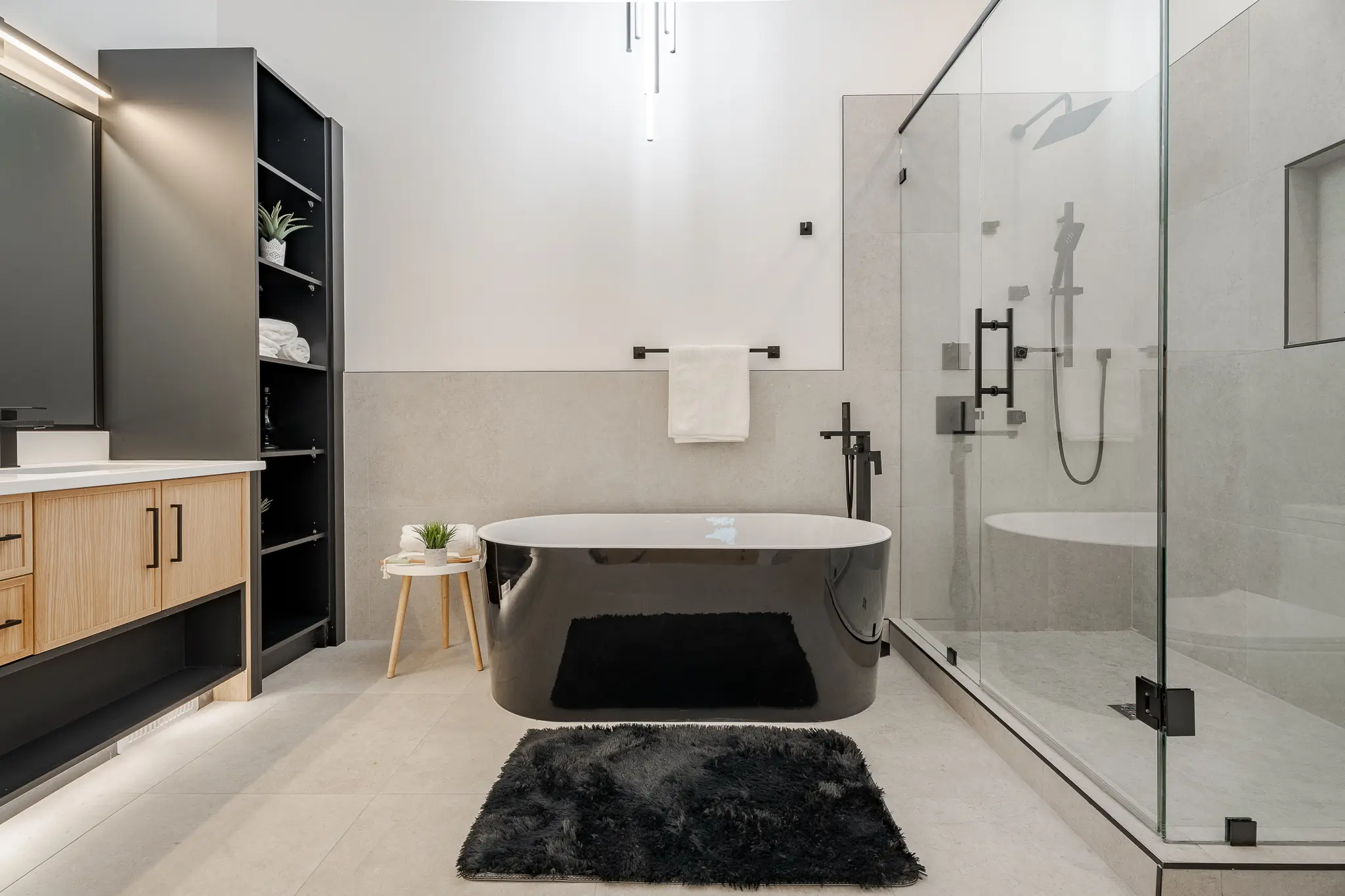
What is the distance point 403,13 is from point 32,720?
2810 mm

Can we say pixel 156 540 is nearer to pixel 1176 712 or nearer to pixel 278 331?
pixel 278 331

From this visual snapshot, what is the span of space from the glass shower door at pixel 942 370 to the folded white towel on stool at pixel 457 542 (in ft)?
5.67

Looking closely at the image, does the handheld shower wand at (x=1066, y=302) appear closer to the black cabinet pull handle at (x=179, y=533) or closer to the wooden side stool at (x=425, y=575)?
the wooden side stool at (x=425, y=575)

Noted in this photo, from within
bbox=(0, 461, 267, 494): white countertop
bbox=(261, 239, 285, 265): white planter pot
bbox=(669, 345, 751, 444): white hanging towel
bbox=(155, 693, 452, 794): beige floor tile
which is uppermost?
bbox=(261, 239, 285, 265): white planter pot

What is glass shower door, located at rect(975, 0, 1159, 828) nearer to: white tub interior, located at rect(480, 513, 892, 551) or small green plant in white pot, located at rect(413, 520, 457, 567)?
white tub interior, located at rect(480, 513, 892, 551)

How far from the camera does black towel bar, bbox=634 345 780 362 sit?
2.90m

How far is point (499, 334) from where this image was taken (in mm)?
2961

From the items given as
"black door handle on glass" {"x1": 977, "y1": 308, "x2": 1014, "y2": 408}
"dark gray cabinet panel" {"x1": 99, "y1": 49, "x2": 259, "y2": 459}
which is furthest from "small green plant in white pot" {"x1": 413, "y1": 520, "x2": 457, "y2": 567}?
"black door handle on glass" {"x1": 977, "y1": 308, "x2": 1014, "y2": 408}

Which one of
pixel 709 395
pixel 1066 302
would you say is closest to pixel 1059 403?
pixel 1066 302

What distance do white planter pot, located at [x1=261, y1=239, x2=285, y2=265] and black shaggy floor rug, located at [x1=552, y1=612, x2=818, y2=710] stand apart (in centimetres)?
174

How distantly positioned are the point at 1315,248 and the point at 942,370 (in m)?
1.11

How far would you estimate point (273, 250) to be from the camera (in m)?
2.55

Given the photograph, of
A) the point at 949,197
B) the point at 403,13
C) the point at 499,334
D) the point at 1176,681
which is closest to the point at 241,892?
the point at 1176,681

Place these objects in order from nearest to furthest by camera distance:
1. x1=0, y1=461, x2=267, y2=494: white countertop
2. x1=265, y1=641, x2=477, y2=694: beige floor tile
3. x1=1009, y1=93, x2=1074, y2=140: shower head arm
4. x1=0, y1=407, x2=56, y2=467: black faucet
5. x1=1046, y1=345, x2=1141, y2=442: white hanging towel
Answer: x1=1046, y1=345, x2=1141, y2=442: white hanging towel → x1=0, y1=461, x2=267, y2=494: white countertop → x1=1009, y1=93, x2=1074, y2=140: shower head arm → x1=0, y1=407, x2=56, y2=467: black faucet → x1=265, y1=641, x2=477, y2=694: beige floor tile
